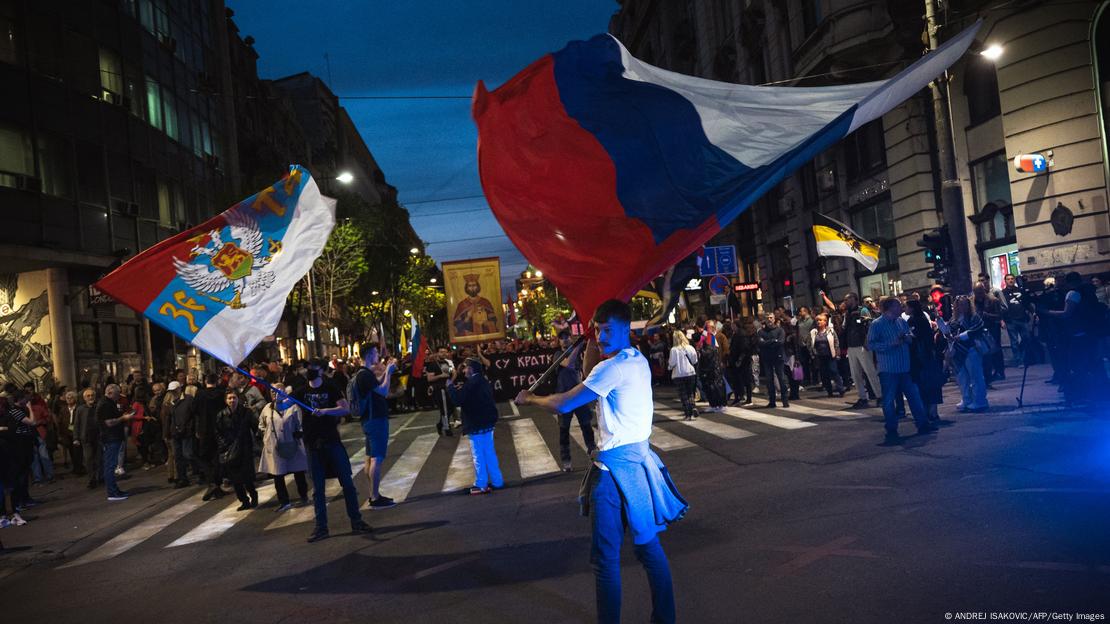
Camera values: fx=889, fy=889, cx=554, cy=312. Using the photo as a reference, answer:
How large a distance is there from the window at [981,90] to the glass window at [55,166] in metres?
23.3

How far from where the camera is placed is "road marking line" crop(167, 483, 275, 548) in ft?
33.5

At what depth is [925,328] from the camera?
462 inches

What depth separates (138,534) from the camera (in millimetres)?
11242

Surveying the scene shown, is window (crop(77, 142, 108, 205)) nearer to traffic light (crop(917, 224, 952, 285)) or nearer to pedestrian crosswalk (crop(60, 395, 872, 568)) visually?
pedestrian crosswalk (crop(60, 395, 872, 568))

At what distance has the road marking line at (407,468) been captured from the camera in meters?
12.1

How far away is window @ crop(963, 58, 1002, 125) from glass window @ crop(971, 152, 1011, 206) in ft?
3.26

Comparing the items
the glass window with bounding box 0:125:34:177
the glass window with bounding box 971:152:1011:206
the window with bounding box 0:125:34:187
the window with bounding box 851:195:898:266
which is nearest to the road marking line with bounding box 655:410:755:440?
the glass window with bounding box 971:152:1011:206

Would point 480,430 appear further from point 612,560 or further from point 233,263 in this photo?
point 612,560

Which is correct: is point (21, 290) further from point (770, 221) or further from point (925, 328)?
point (770, 221)

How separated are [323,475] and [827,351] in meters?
11.9

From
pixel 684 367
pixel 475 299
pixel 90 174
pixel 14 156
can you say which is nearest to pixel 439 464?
pixel 684 367

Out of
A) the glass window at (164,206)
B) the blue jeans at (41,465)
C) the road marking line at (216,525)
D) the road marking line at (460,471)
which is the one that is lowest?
the road marking line at (216,525)

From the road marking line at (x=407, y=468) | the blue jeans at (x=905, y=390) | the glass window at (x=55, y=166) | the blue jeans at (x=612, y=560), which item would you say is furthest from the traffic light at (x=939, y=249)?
the glass window at (x=55, y=166)

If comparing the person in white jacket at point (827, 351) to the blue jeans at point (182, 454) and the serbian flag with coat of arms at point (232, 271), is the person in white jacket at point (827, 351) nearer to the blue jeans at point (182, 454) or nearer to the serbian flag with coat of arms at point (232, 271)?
the serbian flag with coat of arms at point (232, 271)
